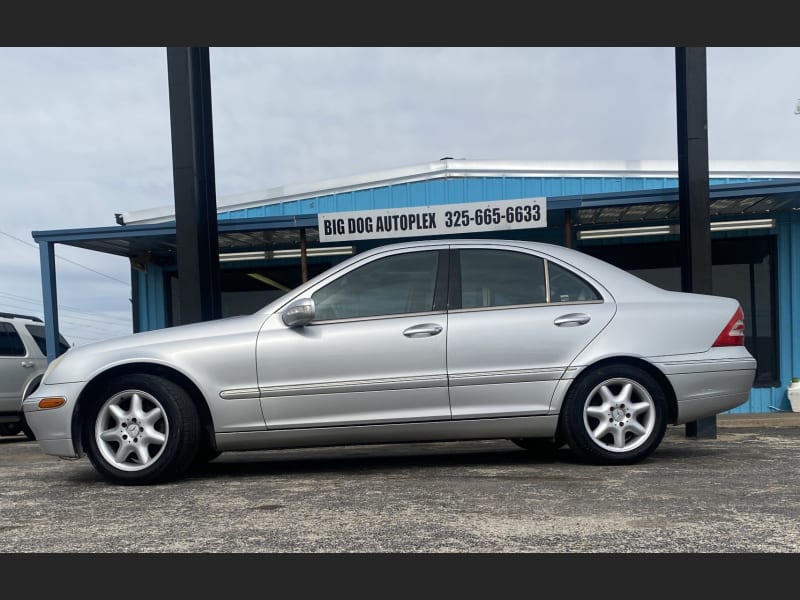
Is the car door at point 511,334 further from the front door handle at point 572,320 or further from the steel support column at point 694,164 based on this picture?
the steel support column at point 694,164

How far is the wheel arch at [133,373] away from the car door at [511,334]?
1.60 m

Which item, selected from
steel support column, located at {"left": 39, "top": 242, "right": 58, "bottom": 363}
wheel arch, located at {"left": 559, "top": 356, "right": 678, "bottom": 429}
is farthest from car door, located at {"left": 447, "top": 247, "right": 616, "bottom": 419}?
steel support column, located at {"left": 39, "top": 242, "right": 58, "bottom": 363}

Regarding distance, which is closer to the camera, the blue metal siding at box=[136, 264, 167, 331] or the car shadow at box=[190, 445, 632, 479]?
the car shadow at box=[190, 445, 632, 479]

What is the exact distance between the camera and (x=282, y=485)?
14.9 ft

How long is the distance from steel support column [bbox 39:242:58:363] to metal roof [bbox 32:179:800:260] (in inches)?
8.8

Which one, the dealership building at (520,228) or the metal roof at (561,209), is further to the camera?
the dealership building at (520,228)

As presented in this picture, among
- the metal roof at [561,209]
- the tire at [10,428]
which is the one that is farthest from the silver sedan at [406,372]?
the tire at [10,428]

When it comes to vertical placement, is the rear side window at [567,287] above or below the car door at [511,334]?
above

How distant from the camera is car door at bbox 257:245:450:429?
474cm

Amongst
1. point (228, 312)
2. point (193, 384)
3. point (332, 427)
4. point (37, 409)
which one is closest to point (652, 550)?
point (332, 427)

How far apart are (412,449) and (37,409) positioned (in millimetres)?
2994

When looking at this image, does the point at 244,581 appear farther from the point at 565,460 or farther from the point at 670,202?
the point at 670,202

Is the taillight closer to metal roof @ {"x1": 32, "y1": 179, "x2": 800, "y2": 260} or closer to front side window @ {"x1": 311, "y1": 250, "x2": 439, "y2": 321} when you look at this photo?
front side window @ {"x1": 311, "y1": 250, "x2": 439, "y2": 321}

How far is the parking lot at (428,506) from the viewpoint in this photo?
3.09 meters
